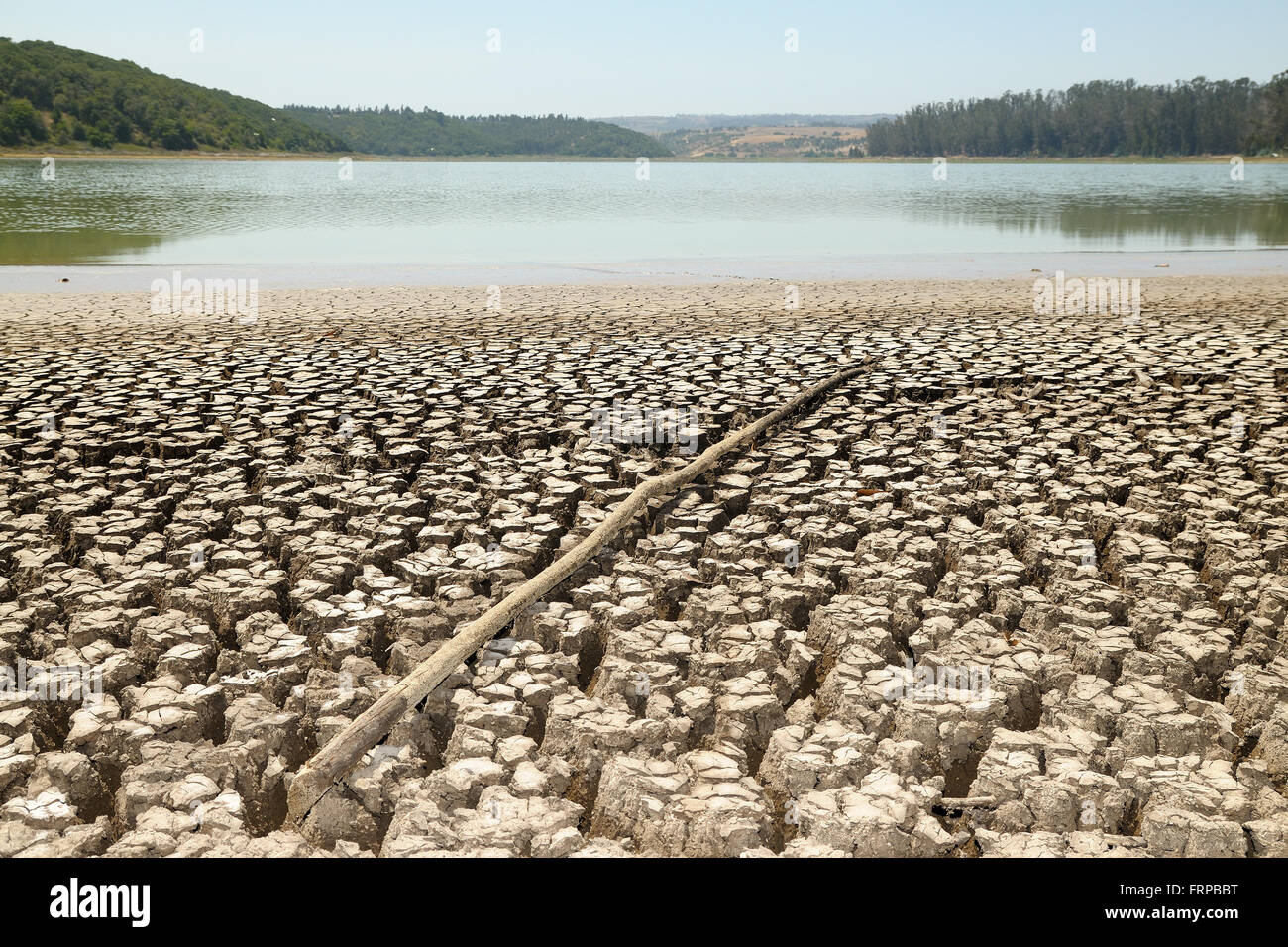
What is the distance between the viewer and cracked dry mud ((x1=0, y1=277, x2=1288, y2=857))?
2.35 m

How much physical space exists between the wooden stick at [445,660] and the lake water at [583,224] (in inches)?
442

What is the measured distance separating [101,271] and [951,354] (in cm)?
1131

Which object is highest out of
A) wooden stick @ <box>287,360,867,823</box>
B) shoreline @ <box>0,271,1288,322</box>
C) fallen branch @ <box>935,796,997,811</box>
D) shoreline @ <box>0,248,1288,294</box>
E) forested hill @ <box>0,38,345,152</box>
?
forested hill @ <box>0,38,345,152</box>

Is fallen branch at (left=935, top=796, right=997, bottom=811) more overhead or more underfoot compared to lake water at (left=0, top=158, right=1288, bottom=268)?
more underfoot

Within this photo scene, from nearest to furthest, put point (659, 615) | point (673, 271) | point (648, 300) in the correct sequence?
point (659, 615)
point (648, 300)
point (673, 271)

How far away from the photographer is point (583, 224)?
23.9 m

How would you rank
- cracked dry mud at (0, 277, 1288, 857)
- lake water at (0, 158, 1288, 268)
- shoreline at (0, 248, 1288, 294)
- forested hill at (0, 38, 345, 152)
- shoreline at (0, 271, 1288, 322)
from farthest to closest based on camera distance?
forested hill at (0, 38, 345, 152)
lake water at (0, 158, 1288, 268)
shoreline at (0, 248, 1288, 294)
shoreline at (0, 271, 1288, 322)
cracked dry mud at (0, 277, 1288, 857)

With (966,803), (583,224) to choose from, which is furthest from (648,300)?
(583,224)

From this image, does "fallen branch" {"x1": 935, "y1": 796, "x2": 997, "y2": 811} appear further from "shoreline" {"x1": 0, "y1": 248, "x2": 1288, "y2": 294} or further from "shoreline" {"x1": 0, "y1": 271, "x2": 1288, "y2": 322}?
"shoreline" {"x1": 0, "y1": 248, "x2": 1288, "y2": 294}

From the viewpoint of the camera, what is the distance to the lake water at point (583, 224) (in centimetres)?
1698

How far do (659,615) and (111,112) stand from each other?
87590 millimetres

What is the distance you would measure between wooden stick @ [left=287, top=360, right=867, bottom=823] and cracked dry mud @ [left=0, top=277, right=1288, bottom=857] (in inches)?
2.2

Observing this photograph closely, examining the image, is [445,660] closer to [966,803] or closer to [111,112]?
[966,803]

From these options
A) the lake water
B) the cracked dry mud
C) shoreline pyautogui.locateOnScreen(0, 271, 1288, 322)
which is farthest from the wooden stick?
the lake water
